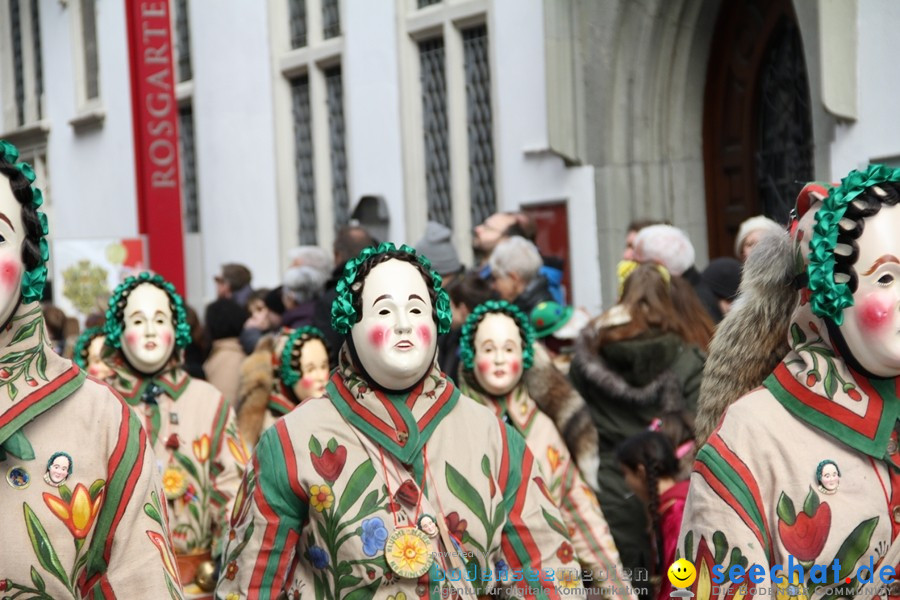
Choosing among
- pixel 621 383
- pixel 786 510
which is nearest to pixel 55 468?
pixel 786 510

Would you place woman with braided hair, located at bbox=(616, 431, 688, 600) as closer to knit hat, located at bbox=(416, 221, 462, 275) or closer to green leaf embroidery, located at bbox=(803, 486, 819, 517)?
green leaf embroidery, located at bbox=(803, 486, 819, 517)

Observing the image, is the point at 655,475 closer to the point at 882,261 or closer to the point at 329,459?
the point at 329,459

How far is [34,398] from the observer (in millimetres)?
3494

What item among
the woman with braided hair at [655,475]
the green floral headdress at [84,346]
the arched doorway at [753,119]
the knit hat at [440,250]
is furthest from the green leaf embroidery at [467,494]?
the arched doorway at [753,119]

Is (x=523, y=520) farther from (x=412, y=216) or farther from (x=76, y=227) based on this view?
(x=76, y=227)

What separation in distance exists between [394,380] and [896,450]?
144cm

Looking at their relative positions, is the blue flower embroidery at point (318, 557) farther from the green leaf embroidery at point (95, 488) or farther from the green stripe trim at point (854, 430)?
the green stripe trim at point (854, 430)

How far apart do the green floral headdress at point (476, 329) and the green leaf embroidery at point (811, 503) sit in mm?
2854

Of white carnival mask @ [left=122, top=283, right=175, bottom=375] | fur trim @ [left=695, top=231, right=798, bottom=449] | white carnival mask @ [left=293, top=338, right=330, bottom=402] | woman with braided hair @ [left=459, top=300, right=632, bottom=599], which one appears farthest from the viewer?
white carnival mask @ [left=293, top=338, right=330, bottom=402]

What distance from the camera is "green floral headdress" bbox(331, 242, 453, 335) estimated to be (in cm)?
442

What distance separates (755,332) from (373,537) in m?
1.16

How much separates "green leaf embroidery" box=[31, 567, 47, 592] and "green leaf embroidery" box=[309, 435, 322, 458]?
956mm

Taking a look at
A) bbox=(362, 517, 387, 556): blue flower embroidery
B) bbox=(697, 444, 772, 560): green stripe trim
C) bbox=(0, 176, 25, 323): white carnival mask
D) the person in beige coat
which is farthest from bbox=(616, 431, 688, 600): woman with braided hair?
the person in beige coat

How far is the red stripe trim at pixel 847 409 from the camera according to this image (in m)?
3.40
